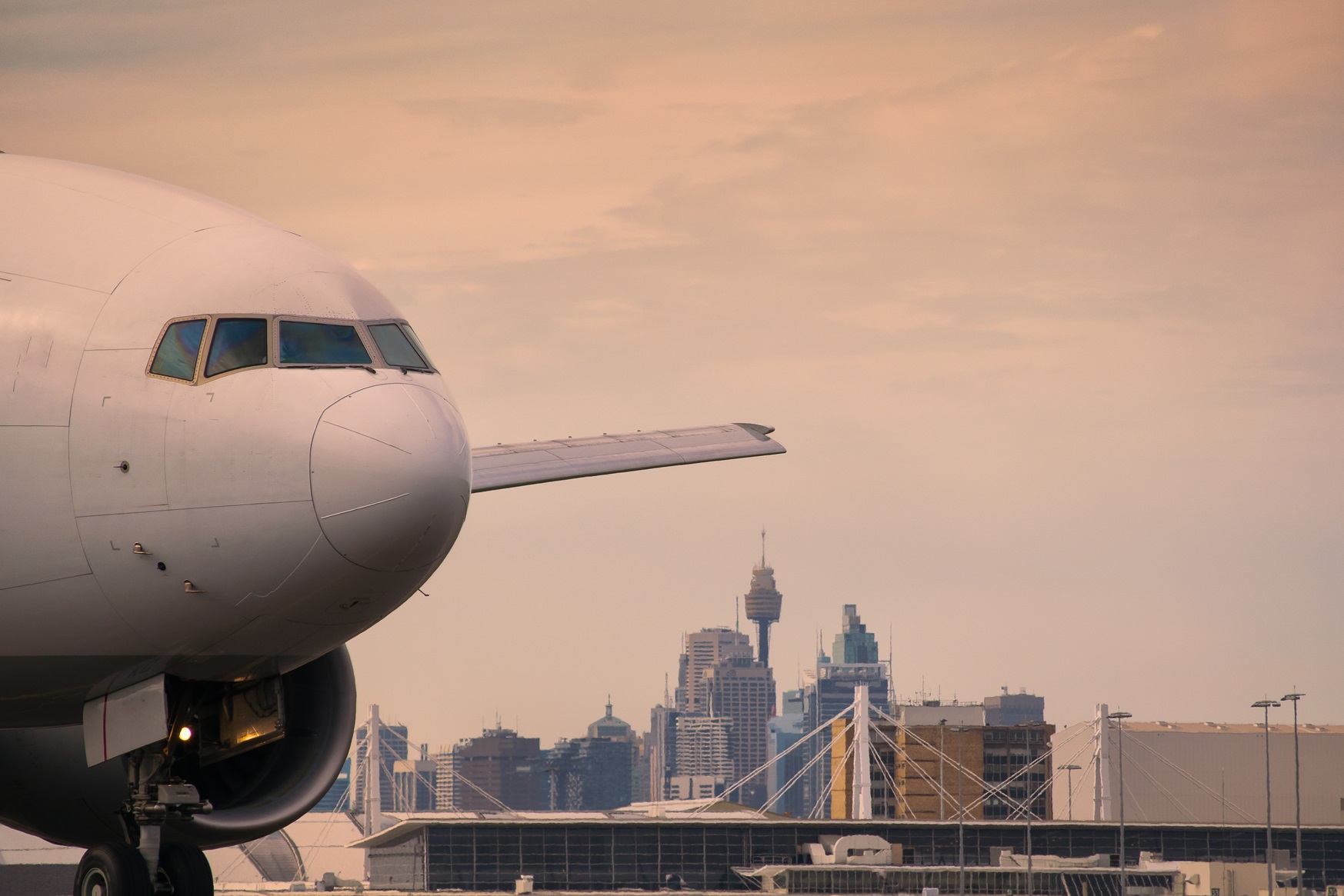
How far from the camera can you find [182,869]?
14.8 metres

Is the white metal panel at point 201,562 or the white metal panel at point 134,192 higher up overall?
the white metal panel at point 134,192

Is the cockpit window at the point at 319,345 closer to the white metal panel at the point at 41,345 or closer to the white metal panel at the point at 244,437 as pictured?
the white metal panel at the point at 244,437

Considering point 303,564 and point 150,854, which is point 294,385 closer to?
point 303,564

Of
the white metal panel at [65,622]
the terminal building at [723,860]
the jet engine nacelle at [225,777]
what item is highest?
the white metal panel at [65,622]

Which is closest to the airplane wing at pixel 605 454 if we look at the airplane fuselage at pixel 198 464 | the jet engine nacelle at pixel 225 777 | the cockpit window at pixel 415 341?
the jet engine nacelle at pixel 225 777

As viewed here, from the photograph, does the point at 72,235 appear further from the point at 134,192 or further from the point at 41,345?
the point at 41,345

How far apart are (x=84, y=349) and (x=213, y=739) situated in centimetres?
354

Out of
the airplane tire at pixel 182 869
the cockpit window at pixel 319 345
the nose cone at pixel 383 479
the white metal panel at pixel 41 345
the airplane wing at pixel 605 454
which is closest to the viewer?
the nose cone at pixel 383 479

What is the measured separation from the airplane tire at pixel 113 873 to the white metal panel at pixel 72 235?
4419 millimetres

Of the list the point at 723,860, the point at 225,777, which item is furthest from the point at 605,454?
the point at 723,860

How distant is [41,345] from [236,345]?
159 cm

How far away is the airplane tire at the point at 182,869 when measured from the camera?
14.8 meters

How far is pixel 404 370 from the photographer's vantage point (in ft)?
46.0

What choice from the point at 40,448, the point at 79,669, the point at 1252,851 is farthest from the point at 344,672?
the point at 1252,851
